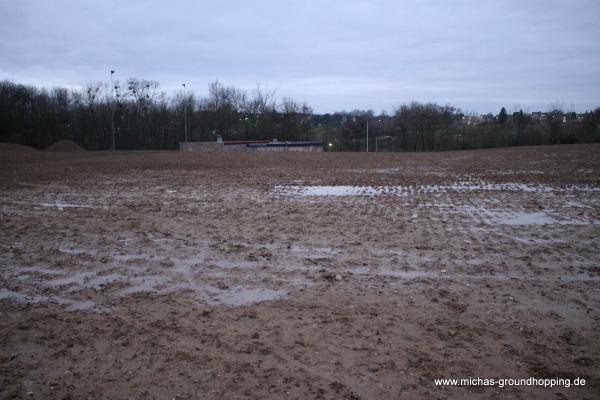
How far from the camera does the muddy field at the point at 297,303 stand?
410 centimetres

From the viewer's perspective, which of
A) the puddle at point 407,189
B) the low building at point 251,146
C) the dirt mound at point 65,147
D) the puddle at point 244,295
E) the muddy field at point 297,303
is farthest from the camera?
the low building at point 251,146

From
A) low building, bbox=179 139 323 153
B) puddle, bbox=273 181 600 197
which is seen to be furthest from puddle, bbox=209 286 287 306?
low building, bbox=179 139 323 153

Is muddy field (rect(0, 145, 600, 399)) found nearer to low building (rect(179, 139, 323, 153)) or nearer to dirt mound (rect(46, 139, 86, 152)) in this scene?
dirt mound (rect(46, 139, 86, 152))

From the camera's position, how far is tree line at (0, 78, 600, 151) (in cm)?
7388

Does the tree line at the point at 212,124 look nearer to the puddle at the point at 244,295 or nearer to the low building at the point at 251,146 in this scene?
the low building at the point at 251,146

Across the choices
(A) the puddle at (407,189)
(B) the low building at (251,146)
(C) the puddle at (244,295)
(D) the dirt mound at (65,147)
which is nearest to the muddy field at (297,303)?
(C) the puddle at (244,295)

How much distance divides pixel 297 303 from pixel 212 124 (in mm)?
Result: 85979

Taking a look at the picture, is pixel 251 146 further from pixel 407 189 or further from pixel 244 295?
pixel 244 295

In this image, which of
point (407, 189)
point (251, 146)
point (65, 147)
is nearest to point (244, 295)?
point (407, 189)

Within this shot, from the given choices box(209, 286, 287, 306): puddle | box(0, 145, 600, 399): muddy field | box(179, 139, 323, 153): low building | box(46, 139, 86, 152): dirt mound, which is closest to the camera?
box(0, 145, 600, 399): muddy field

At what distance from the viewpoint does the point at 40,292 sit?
6.29 m

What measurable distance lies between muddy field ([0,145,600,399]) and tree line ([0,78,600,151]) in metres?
66.2

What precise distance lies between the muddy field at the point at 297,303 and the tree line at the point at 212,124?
6621 cm

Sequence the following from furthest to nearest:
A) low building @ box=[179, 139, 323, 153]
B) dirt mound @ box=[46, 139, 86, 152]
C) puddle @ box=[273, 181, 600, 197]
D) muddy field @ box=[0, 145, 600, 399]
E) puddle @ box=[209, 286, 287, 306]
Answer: low building @ box=[179, 139, 323, 153]
dirt mound @ box=[46, 139, 86, 152]
puddle @ box=[273, 181, 600, 197]
puddle @ box=[209, 286, 287, 306]
muddy field @ box=[0, 145, 600, 399]
